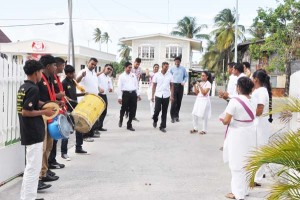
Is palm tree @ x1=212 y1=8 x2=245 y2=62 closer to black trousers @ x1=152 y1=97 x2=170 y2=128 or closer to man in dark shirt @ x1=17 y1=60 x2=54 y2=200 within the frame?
black trousers @ x1=152 y1=97 x2=170 y2=128

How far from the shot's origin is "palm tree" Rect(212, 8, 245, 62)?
43678 millimetres

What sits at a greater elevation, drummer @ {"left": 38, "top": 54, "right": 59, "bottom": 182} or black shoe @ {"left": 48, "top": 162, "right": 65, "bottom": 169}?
drummer @ {"left": 38, "top": 54, "right": 59, "bottom": 182}

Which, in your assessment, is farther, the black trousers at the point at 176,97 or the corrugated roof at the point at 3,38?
the corrugated roof at the point at 3,38

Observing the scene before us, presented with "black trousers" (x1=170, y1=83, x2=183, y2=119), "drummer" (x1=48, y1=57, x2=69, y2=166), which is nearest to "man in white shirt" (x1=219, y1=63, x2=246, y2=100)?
"drummer" (x1=48, y1=57, x2=69, y2=166)

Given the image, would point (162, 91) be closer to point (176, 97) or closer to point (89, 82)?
point (176, 97)

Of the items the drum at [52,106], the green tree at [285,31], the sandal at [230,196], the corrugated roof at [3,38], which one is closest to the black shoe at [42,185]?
the drum at [52,106]

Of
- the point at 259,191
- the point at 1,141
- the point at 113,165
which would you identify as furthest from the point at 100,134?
the point at 259,191

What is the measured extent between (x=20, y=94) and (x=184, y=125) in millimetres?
7813

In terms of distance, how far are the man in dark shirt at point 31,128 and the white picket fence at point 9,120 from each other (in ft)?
3.20

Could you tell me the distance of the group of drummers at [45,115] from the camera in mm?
4523

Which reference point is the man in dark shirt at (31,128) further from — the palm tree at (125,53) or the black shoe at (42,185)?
the palm tree at (125,53)

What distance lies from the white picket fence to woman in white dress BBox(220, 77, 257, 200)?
302cm

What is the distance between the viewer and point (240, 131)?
16.7ft

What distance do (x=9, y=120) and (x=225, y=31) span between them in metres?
40.6
